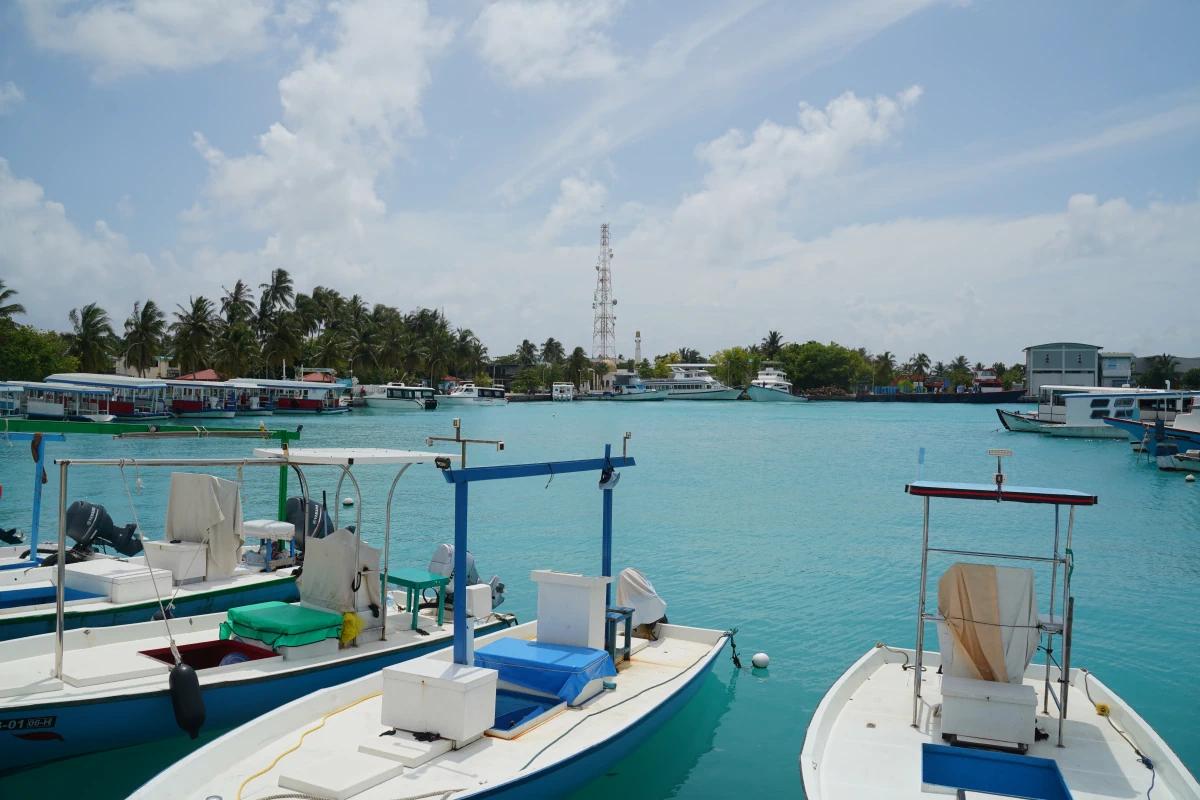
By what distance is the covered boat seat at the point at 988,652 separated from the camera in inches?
280

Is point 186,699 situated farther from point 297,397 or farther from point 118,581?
point 297,397

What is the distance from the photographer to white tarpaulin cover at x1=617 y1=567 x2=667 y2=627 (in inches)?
422

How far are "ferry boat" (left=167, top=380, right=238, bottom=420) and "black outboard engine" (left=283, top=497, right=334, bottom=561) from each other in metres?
54.6

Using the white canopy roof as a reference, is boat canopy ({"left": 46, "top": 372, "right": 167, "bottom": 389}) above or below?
below

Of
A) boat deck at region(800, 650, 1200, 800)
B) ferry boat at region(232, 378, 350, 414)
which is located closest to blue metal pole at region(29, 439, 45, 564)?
boat deck at region(800, 650, 1200, 800)

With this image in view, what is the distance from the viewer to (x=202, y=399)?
227ft

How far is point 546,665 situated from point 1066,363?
347 feet

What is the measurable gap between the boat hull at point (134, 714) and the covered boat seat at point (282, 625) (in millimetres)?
424

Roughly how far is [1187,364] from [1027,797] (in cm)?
14728

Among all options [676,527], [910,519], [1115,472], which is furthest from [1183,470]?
[676,527]

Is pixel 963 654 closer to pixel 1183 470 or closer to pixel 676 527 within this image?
pixel 676 527

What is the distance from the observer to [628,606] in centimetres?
1066

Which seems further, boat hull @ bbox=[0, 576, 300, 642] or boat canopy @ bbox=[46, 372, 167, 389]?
boat canopy @ bbox=[46, 372, 167, 389]

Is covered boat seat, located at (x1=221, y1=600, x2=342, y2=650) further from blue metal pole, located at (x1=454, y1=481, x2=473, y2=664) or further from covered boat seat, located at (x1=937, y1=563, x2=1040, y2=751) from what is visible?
covered boat seat, located at (x1=937, y1=563, x2=1040, y2=751)
